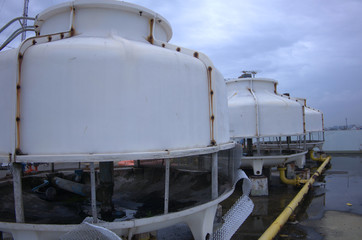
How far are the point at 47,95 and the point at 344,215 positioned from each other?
9.37 meters

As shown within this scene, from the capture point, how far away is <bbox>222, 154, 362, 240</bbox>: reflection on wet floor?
25.6 feet

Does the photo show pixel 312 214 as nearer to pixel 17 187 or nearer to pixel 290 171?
pixel 290 171

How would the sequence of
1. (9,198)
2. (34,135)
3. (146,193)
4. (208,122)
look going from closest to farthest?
(34,135) < (208,122) < (9,198) < (146,193)

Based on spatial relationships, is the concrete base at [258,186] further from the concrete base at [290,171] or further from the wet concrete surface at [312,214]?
the concrete base at [290,171]

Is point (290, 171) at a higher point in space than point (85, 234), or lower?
lower

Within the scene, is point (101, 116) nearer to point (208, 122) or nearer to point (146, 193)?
point (208, 122)

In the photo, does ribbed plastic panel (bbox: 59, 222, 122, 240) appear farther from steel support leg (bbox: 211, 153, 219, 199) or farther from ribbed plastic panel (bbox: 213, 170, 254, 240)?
ribbed plastic panel (bbox: 213, 170, 254, 240)

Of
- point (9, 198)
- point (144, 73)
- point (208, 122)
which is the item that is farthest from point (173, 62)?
point (9, 198)

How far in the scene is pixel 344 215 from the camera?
908cm

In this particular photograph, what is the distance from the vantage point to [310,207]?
1018 centimetres

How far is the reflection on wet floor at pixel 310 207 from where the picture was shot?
7.79 m

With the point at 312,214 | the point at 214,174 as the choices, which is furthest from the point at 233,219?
the point at 312,214

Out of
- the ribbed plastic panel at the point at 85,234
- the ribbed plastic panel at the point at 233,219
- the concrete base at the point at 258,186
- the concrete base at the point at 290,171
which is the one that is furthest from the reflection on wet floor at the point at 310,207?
the ribbed plastic panel at the point at 85,234

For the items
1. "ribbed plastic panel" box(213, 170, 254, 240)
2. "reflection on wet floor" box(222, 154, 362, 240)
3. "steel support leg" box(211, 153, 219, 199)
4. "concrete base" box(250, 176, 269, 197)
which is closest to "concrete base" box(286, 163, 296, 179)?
"reflection on wet floor" box(222, 154, 362, 240)
